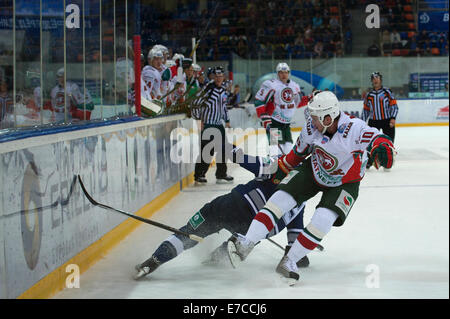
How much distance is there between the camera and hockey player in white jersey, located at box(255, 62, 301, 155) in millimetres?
8867

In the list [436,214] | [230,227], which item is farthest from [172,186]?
[230,227]

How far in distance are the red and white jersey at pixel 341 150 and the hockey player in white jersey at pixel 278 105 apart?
16.2 feet

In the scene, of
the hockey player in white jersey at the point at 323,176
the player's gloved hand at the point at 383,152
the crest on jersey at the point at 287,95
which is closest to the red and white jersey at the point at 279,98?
the crest on jersey at the point at 287,95

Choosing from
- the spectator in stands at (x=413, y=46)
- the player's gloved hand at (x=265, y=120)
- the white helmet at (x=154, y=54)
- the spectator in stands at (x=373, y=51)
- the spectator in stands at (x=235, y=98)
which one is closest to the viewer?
the white helmet at (x=154, y=54)

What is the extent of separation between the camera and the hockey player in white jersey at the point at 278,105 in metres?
8.87

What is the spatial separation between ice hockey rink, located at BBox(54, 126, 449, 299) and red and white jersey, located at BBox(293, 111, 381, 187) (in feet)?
1.67

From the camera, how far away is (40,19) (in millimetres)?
3953

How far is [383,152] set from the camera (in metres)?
3.60

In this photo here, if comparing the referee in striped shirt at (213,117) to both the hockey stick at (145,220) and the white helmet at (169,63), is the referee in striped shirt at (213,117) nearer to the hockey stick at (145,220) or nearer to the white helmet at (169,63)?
the white helmet at (169,63)

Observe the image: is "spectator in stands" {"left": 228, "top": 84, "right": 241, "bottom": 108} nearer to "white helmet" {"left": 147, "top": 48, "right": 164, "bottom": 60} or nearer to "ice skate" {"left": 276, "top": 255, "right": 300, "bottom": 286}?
"white helmet" {"left": 147, "top": 48, "right": 164, "bottom": 60}

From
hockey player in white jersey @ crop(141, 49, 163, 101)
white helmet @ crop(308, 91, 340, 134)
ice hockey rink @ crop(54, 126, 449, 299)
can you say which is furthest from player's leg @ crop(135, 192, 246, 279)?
hockey player in white jersey @ crop(141, 49, 163, 101)

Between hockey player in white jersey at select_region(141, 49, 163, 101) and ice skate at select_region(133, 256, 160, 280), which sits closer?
ice skate at select_region(133, 256, 160, 280)
